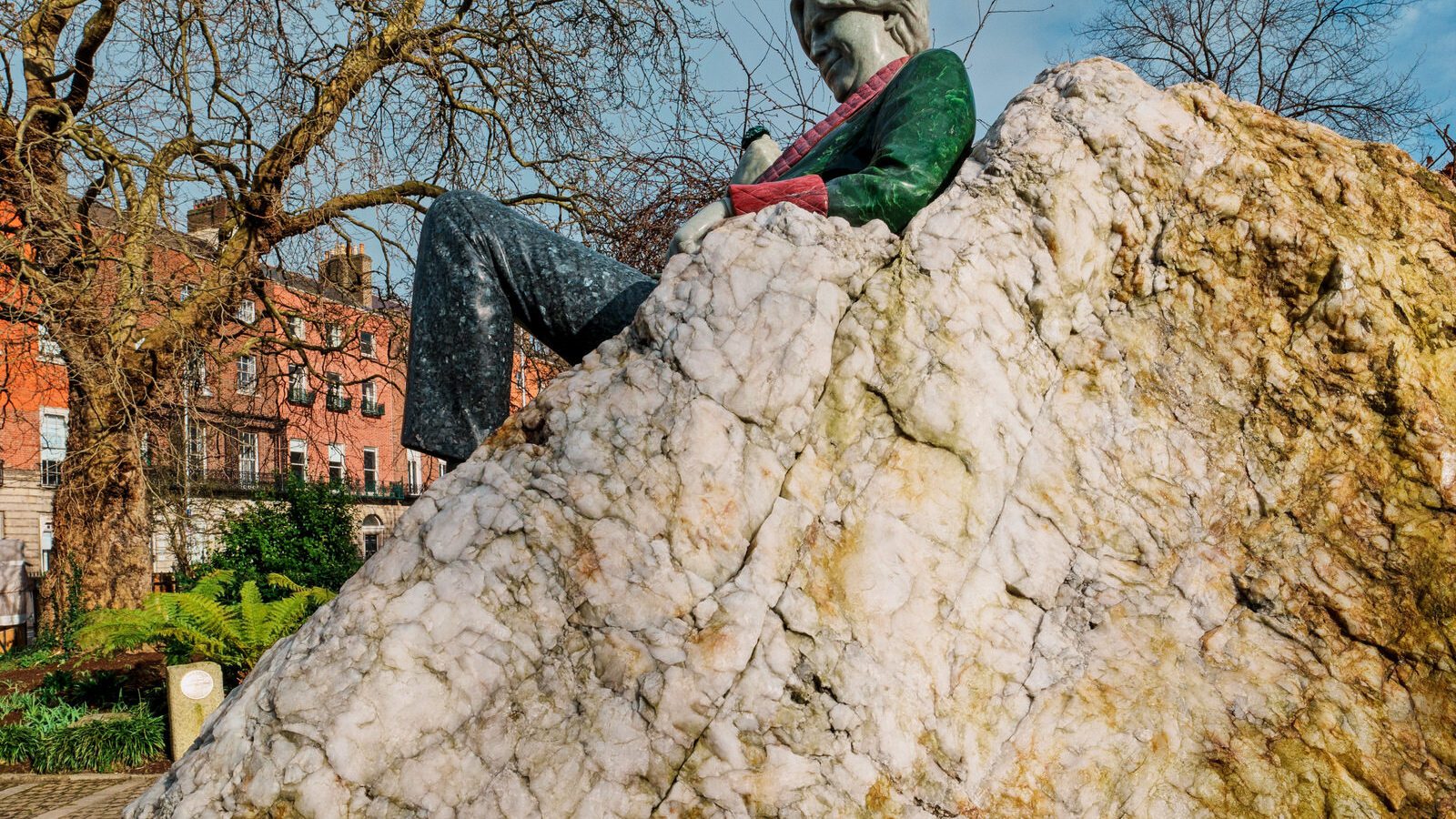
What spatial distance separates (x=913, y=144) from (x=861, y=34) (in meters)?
0.83

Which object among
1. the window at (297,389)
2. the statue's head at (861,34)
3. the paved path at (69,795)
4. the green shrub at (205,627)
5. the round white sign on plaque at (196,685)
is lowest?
the paved path at (69,795)

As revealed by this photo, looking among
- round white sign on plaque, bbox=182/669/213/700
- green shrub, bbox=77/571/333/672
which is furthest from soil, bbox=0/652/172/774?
round white sign on plaque, bbox=182/669/213/700

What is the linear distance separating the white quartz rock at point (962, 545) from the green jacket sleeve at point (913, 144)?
0.08 metres

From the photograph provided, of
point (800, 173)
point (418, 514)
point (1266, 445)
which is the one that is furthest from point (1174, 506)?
point (418, 514)

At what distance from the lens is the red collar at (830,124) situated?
261 cm

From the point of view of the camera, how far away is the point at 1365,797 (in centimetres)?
167

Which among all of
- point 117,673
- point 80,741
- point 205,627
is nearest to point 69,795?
point 80,741

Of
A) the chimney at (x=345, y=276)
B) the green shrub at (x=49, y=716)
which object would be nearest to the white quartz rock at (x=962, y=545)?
the green shrub at (x=49, y=716)

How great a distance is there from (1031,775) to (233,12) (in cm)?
1008

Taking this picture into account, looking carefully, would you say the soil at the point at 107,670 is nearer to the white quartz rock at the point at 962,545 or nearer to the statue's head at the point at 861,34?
the statue's head at the point at 861,34

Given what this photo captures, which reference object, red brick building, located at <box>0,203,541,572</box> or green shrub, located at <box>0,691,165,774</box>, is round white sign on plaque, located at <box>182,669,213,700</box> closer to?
green shrub, located at <box>0,691,165,774</box>

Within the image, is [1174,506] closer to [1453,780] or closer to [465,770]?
[1453,780]

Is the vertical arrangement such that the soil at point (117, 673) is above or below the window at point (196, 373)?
below

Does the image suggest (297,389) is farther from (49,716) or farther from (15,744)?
(15,744)
